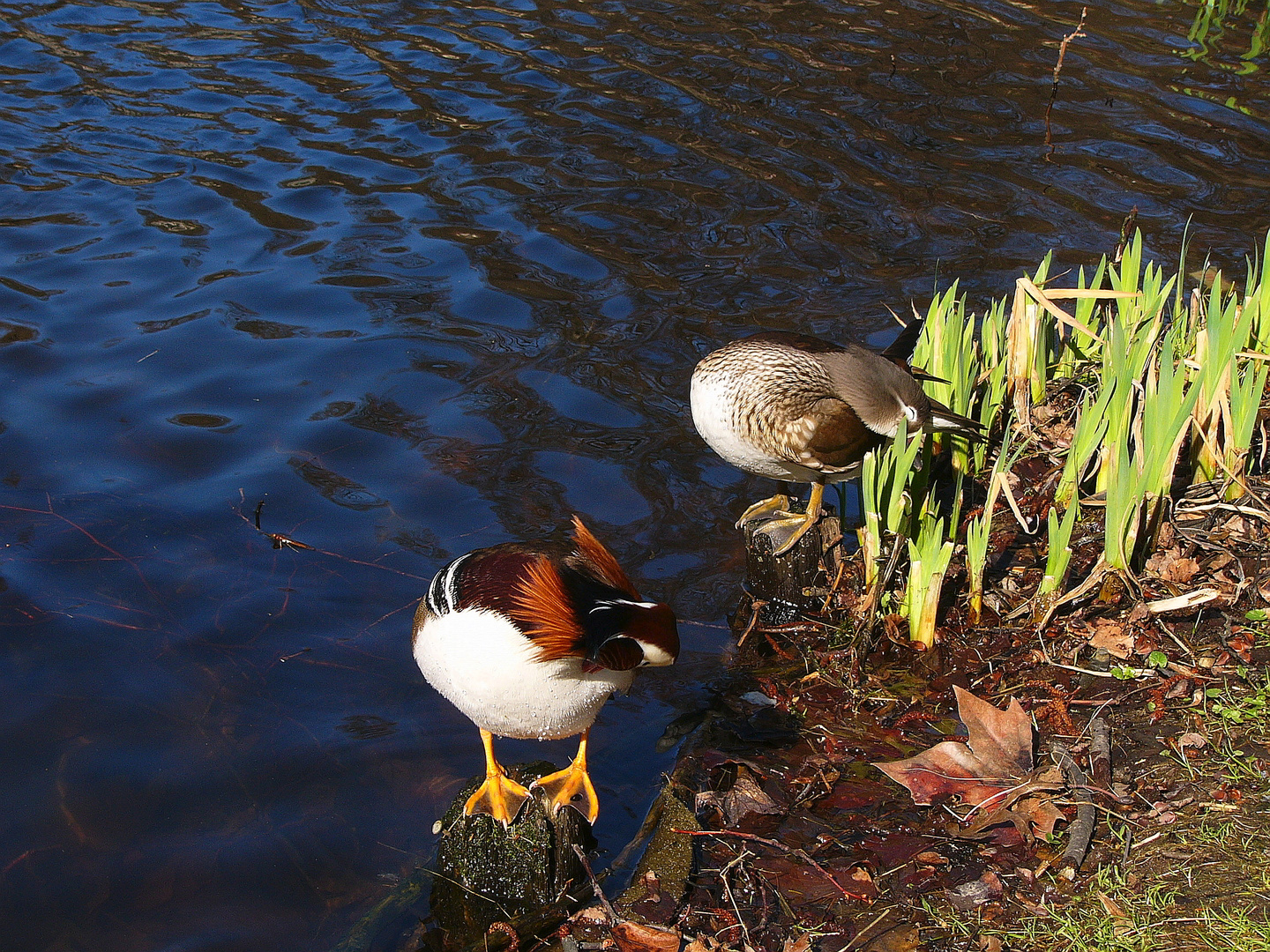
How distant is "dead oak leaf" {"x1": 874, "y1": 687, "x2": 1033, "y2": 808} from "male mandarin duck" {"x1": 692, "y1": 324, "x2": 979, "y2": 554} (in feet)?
3.73

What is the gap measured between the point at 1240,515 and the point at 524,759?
8.61ft

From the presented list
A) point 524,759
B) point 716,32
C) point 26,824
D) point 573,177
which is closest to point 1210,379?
point 524,759

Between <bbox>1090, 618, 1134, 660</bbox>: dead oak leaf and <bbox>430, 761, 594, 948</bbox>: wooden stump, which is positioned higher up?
<bbox>1090, 618, 1134, 660</bbox>: dead oak leaf

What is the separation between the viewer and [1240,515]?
3.84 metres

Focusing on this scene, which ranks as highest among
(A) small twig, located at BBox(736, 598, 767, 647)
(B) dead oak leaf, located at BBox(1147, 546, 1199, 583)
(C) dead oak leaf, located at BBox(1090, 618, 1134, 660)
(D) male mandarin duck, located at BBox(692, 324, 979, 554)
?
(D) male mandarin duck, located at BBox(692, 324, 979, 554)

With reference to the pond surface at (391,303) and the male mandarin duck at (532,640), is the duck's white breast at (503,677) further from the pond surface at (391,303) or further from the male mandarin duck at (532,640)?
the pond surface at (391,303)

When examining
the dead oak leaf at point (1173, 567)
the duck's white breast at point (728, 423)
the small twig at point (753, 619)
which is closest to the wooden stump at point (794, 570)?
the small twig at point (753, 619)

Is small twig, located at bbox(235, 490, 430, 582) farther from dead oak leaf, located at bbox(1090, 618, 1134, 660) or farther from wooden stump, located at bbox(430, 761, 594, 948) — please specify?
dead oak leaf, located at bbox(1090, 618, 1134, 660)

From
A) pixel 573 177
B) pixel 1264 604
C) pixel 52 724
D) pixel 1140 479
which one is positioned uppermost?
pixel 1140 479

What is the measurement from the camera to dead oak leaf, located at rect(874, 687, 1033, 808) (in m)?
2.98

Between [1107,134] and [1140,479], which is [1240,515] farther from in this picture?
[1107,134]

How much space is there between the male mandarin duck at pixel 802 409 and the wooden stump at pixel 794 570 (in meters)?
0.05

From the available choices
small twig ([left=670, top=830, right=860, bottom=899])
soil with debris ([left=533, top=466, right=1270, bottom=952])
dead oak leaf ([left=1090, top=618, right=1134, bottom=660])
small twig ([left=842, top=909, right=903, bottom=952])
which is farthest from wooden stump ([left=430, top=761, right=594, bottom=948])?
dead oak leaf ([left=1090, top=618, right=1134, bottom=660])

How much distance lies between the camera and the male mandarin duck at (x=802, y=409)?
12.9ft
